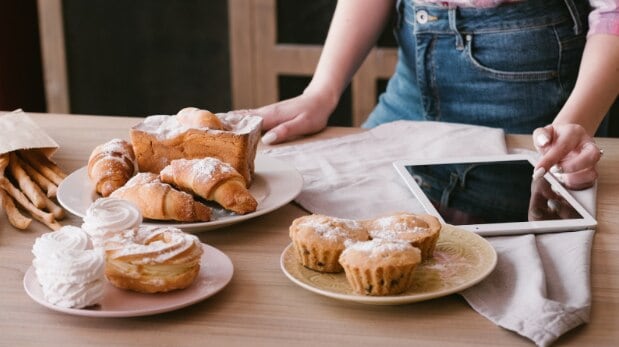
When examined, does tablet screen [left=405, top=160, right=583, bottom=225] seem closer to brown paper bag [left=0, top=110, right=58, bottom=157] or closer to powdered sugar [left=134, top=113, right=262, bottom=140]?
powdered sugar [left=134, top=113, right=262, bottom=140]

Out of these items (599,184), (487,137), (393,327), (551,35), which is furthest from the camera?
(551,35)

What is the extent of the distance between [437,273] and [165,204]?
1.11ft

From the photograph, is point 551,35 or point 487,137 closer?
point 487,137

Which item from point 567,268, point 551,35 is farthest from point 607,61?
point 567,268

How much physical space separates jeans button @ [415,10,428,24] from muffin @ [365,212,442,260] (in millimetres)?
847

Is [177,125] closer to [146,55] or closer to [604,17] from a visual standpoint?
[604,17]

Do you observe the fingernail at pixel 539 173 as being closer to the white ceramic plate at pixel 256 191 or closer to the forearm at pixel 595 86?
the forearm at pixel 595 86

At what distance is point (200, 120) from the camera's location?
4.01ft

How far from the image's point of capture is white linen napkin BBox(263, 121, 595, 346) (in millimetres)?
873

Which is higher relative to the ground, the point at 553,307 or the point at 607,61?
the point at 607,61

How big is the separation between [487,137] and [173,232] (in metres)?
0.70

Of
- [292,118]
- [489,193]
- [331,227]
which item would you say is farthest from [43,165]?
[489,193]

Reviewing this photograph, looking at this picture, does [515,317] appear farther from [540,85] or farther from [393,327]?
[540,85]

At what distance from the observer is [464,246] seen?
3.25 feet
